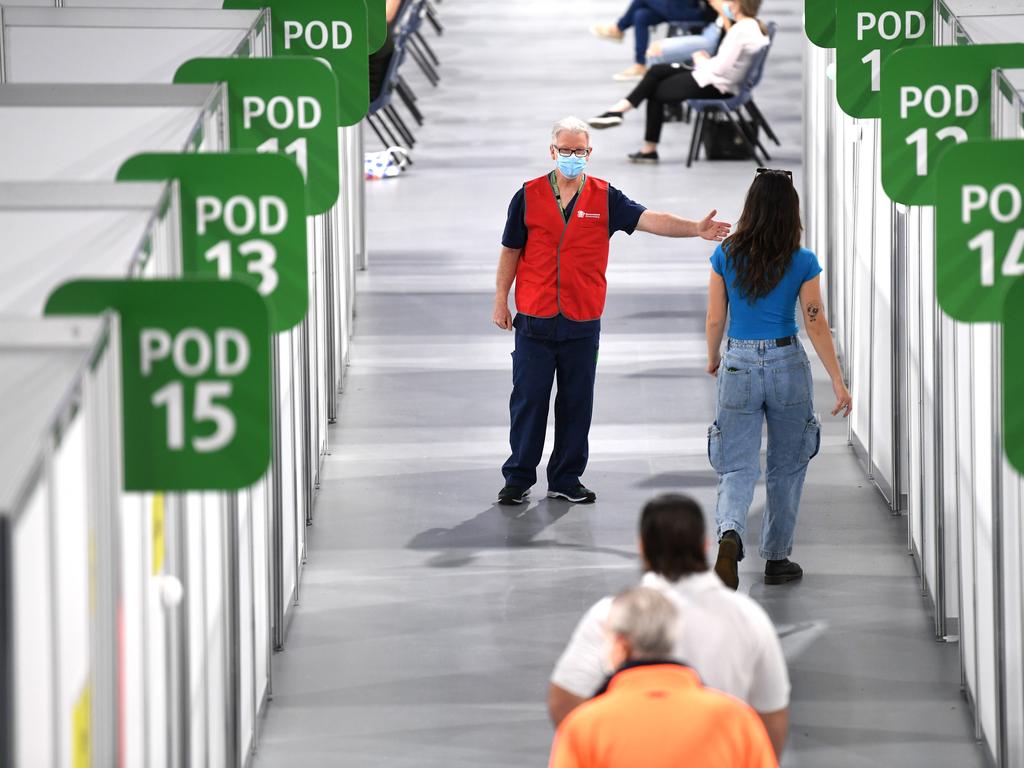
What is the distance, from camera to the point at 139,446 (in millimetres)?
3699

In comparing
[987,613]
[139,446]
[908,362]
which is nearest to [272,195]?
[139,446]

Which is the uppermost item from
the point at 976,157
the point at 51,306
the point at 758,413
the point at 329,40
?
the point at 329,40

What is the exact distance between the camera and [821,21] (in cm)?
827

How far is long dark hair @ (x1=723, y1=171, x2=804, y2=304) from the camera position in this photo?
6.28m

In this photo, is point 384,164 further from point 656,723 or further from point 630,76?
point 656,723

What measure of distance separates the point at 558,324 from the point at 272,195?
3.09 metres

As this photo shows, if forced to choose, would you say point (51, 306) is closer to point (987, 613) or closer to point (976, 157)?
point (976, 157)

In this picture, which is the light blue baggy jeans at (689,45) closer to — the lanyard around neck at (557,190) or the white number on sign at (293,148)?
the lanyard around neck at (557,190)

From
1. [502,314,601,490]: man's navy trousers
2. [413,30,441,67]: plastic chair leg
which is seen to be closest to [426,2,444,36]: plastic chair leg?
[413,30,441,67]: plastic chair leg

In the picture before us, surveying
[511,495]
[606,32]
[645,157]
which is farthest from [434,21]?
[511,495]

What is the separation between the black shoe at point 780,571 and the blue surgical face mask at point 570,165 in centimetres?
167

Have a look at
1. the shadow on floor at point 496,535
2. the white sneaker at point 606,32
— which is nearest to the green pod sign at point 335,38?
the shadow on floor at point 496,535

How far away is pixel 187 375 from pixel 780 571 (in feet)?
12.0

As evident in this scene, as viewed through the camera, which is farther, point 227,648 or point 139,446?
point 227,648
